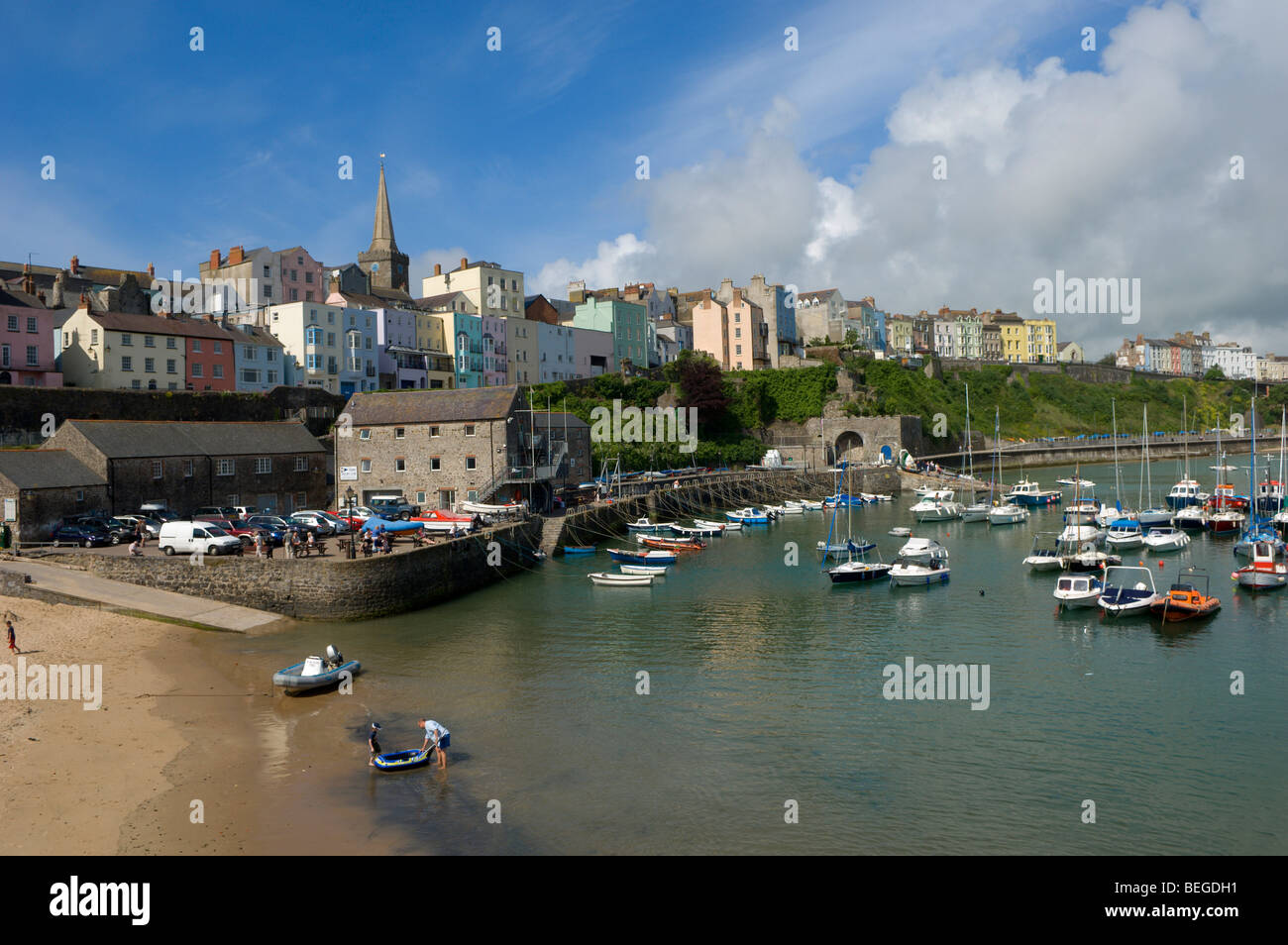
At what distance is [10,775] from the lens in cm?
1716

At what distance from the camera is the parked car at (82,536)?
114ft

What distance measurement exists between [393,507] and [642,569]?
15.9m

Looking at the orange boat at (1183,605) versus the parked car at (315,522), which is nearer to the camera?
the orange boat at (1183,605)

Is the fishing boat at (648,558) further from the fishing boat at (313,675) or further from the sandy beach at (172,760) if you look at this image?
the sandy beach at (172,760)

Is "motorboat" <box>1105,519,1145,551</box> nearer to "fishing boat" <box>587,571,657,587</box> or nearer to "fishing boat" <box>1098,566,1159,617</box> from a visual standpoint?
"fishing boat" <box>1098,566,1159,617</box>

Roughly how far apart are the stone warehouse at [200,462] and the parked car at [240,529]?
100 inches

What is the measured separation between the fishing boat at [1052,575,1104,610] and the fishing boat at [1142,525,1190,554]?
15307mm

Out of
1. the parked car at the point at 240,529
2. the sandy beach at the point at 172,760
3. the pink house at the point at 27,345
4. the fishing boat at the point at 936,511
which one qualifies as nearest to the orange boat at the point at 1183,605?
the sandy beach at the point at 172,760

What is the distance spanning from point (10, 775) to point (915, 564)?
1343 inches

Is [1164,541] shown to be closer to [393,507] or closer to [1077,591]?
[1077,591]

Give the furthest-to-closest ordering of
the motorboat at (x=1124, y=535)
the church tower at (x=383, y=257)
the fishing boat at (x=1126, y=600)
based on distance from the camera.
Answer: the church tower at (x=383, y=257) < the motorboat at (x=1124, y=535) < the fishing boat at (x=1126, y=600)

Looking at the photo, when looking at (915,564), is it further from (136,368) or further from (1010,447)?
(1010,447)

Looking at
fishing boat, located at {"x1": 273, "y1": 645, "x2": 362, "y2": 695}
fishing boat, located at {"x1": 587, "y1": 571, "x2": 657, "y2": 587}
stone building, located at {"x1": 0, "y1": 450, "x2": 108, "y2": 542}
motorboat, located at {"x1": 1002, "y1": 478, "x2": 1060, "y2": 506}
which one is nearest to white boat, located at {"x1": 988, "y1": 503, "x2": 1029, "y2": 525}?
motorboat, located at {"x1": 1002, "y1": 478, "x2": 1060, "y2": 506}
